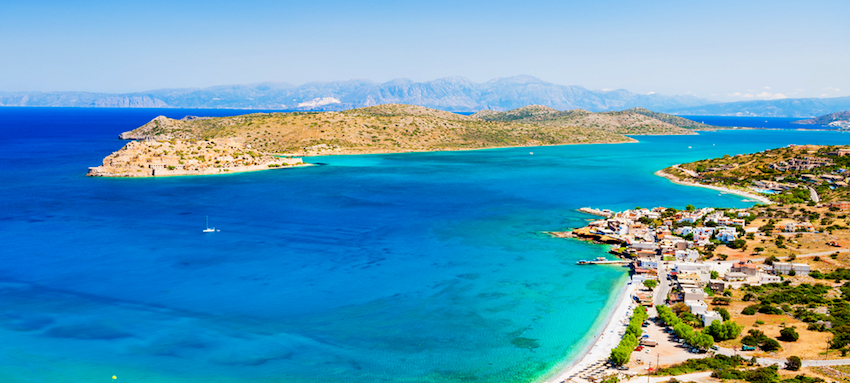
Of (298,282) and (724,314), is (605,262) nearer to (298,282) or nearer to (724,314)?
(724,314)

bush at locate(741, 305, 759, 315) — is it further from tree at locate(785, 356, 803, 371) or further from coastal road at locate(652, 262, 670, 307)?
tree at locate(785, 356, 803, 371)

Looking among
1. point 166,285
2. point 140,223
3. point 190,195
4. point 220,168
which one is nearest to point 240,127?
point 220,168

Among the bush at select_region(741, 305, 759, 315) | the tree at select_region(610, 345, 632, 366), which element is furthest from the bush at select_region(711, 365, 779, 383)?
the bush at select_region(741, 305, 759, 315)

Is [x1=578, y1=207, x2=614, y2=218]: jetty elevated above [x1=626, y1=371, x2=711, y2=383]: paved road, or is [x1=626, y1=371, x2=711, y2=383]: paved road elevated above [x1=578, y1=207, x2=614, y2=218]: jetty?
[x1=578, y1=207, x2=614, y2=218]: jetty

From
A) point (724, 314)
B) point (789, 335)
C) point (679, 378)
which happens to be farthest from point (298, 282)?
point (789, 335)

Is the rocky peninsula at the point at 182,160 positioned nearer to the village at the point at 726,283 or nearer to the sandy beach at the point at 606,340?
the village at the point at 726,283

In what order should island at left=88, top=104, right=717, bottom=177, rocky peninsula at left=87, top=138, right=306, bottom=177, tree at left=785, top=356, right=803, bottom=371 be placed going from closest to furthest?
tree at left=785, top=356, right=803, bottom=371
rocky peninsula at left=87, top=138, right=306, bottom=177
island at left=88, top=104, right=717, bottom=177
